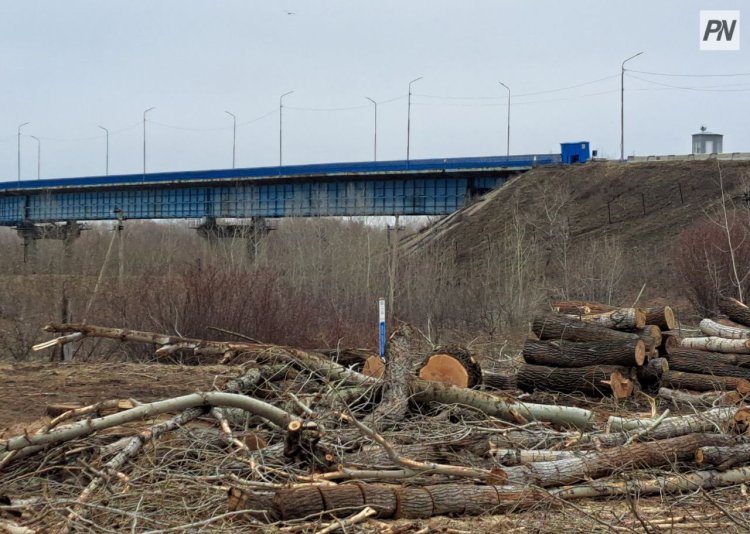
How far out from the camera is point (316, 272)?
32125 millimetres

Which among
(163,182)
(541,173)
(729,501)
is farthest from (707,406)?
(163,182)

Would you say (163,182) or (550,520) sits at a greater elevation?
(163,182)

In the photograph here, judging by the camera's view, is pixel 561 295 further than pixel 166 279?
Yes

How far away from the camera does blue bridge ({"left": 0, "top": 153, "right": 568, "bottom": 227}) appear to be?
52.5 m

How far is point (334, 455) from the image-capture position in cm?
719

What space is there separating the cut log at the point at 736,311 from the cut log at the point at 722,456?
7.22 meters

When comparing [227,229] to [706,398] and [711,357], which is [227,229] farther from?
[706,398]

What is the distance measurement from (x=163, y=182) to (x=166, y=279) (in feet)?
136

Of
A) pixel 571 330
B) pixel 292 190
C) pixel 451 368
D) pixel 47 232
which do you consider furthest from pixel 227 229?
pixel 451 368

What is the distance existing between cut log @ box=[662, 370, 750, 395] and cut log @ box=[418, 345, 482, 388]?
9.48 ft

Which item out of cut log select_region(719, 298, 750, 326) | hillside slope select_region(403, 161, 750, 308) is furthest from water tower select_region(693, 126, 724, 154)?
cut log select_region(719, 298, 750, 326)

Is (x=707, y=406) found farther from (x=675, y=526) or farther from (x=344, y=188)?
(x=344, y=188)

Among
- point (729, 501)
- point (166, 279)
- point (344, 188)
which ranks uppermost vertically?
point (344, 188)

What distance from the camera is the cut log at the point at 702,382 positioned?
37.0 feet
